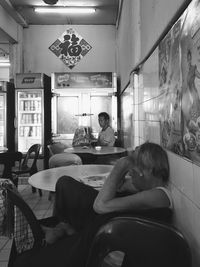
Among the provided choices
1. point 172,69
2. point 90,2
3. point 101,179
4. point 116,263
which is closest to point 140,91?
point 101,179

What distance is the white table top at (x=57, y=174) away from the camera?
2088 millimetres

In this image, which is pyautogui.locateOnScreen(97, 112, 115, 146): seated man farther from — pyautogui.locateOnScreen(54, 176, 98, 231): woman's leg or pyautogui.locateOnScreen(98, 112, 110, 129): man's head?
pyautogui.locateOnScreen(54, 176, 98, 231): woman's leg

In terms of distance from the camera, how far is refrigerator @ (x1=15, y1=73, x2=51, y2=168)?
611 cm

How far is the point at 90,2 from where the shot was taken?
568cm

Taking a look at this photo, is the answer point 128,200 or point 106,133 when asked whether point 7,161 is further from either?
point 128,200

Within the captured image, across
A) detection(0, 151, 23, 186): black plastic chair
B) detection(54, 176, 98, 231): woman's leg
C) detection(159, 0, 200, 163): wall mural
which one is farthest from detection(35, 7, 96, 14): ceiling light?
detection(54, 176, 98, 231): woman's leg

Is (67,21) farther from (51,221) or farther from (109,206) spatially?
(109,206)

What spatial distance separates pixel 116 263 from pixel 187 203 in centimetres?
44

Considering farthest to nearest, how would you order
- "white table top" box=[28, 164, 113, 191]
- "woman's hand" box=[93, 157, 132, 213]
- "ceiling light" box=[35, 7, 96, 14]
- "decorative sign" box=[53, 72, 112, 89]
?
"decorative sign" box=[53, 72, 112, 89] < "ceiling light" box=[35, 7, 96, 14] < "white table top" box=[28, 164, 113, 191] < "woman's hand" box=[93, 157, 132, 213]

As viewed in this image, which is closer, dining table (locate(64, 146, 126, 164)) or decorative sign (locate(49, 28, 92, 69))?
dining table (locate(64, 146, 126, 164))

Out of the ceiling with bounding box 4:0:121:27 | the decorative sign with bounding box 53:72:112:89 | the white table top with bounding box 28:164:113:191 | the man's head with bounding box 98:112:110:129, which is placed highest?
the ceiling with bounding box 4:0:121:27

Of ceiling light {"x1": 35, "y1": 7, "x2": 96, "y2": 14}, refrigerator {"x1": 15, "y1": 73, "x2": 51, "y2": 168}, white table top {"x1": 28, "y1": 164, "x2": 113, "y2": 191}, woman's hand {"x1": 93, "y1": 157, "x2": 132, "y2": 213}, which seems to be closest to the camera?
woman's hand {"x1": 93, "y1": 157, "x2": 132, "y2": 213}

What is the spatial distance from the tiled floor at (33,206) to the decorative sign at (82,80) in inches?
90.2

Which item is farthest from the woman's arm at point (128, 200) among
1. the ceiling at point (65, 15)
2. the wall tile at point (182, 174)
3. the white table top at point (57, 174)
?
the ceiling at point (65, 15)
